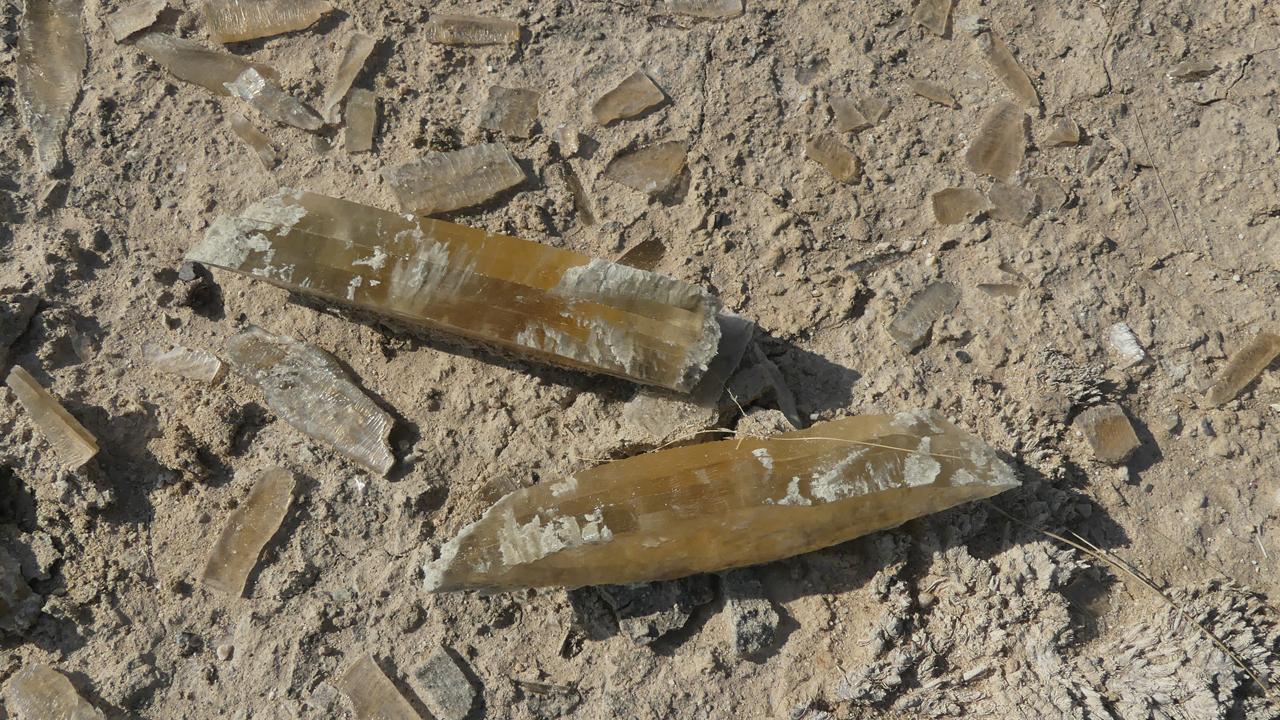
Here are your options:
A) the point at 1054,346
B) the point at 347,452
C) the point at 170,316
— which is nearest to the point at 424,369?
the point at 347,452

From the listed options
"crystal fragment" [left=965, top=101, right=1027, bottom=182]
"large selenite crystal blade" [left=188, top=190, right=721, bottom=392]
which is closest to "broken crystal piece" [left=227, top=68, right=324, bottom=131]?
"large selenite crystal blade" [left=188, top=190, right=721, bottom=392]

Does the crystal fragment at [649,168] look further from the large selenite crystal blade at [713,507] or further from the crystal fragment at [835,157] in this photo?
the large selenite crystal blade at [713,507]

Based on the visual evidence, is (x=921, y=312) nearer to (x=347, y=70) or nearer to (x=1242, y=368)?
(x=1242, y=368)

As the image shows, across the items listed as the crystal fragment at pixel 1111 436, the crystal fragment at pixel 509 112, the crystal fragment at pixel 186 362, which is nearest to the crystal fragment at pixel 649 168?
the crystal fragment at pixel 509 112

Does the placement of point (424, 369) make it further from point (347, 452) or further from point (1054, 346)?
point (1054, 346)

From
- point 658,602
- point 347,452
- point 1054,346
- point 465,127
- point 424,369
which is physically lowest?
point 658,602
